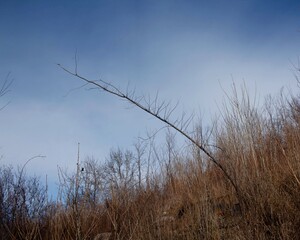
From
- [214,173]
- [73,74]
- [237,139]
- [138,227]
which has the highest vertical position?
[73,74]

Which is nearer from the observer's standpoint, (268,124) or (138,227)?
(138,227)

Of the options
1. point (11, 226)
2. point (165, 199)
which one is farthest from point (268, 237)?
point (11, 226)

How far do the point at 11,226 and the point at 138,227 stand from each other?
7.88ft

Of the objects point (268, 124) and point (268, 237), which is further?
point (268, 124)

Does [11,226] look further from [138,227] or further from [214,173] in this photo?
[214,173]

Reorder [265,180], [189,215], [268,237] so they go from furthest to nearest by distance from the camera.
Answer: [189,215] → [265,180] → [268,237]

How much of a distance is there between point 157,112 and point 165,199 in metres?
2.48

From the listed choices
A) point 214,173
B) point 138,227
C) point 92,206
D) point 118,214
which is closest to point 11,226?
point 92,206

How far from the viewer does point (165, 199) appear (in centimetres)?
642

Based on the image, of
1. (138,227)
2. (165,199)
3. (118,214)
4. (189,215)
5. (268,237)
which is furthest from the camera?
(165,199)

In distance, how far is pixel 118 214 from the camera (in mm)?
5246

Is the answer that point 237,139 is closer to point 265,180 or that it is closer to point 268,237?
point 265,180

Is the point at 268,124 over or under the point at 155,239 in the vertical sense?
over

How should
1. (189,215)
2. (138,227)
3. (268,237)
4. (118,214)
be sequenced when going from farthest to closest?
(118,214), (189,215), (138,227), (268,237)
